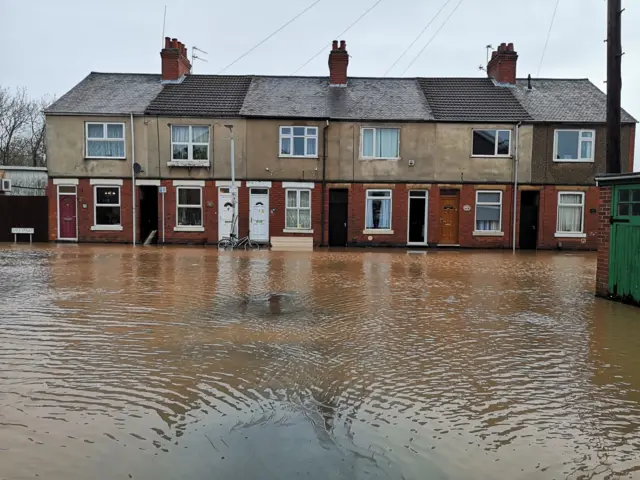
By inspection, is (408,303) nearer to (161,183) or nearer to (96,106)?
(161,183)

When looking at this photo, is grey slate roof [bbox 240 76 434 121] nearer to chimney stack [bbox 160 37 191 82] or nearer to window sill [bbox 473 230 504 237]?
chimney stack [bbox 160 37 191 82]

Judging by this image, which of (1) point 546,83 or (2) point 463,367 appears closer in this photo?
(2) point 463,367

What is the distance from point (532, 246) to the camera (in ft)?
80.5

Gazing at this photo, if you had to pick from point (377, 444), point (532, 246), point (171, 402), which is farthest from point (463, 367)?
point (532, 246)

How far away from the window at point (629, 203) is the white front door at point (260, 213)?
16.4 metres

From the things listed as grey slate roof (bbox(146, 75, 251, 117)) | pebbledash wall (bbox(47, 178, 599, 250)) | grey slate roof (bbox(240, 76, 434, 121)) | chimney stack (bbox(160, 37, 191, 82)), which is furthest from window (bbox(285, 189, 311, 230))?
chimney stack (bbox(160, 37, 191, 82))

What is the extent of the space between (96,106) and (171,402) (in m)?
22.9

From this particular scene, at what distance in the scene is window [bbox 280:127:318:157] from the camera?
24078 millimetres

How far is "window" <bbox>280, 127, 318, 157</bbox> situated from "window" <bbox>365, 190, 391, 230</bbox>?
321 cm

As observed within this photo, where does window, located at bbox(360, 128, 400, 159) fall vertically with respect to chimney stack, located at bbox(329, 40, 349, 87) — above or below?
below

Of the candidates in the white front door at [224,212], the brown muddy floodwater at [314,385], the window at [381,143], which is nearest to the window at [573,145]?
the window at [381,143]

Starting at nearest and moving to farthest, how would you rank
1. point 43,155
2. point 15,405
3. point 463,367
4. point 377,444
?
1. point 377,444
2. point 15,405
3. point 463,367
4. point 43,155

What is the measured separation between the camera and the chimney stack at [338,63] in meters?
26.4

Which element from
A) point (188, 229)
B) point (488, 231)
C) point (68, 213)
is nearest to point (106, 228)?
point (68, 213)
